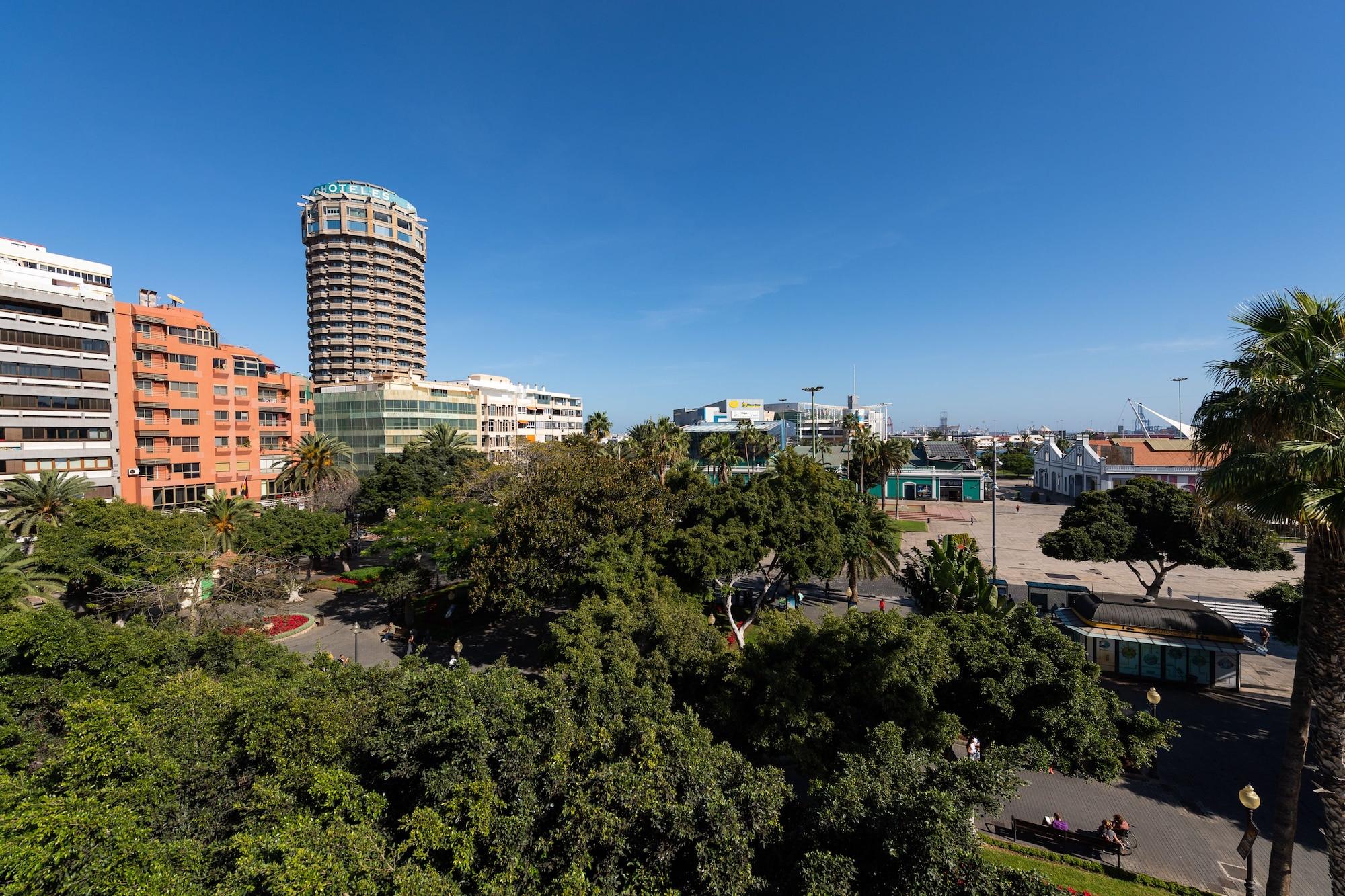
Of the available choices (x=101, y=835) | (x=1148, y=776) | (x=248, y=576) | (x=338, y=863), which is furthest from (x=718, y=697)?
(x=248, y=576)

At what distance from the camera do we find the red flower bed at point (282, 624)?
94.3ft

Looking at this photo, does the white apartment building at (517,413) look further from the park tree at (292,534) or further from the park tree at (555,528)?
the park tree at (555,528)

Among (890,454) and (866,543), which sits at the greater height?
(890,454)

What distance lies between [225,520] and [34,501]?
27.8 feet

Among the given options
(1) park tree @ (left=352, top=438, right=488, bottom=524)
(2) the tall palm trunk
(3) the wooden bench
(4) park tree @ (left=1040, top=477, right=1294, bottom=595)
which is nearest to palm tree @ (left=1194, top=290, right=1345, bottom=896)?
(2) the tall palm trunk

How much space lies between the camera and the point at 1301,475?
789cm

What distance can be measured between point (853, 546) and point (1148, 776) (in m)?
13.7

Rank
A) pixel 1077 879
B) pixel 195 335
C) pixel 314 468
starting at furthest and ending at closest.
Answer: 1. pixel 195 335
2. pixel 314 468
3. pixel 1077 879

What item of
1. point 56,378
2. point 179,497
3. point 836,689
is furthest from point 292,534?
point 836,689

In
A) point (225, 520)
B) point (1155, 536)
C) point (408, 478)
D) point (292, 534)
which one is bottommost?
point (292, 534)

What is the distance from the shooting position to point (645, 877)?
877 cm

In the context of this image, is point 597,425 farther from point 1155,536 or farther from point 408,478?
point 1155,536

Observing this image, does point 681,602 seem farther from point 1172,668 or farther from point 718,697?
point 1172,668

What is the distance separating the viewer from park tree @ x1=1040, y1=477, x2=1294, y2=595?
80.8ft
